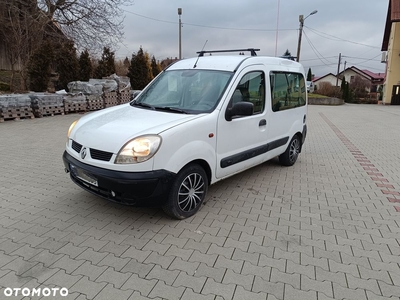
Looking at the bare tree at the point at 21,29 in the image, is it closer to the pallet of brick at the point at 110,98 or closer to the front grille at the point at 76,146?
the pallet of brick at the point at 110,98

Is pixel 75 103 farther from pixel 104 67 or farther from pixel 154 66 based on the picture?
pixel 154 66

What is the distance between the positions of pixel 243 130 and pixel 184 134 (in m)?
1.14

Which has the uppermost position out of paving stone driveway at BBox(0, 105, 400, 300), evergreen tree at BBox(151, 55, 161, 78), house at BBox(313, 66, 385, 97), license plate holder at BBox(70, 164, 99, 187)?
house at BBox(313, 66, 385, 97)

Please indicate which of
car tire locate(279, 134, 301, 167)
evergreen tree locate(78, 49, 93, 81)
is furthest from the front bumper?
evergreen tree locate(78, 49, 93, 81)

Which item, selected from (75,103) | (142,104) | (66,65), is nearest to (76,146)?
(142,104)

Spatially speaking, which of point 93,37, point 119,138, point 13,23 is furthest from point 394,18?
point 119,138

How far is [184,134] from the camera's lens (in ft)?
10.1

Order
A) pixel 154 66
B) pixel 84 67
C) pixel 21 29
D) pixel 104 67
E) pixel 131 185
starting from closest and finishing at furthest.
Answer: pixel 131 185, pixel 21 29, pixel 84 67, pixel 104 67, pixel 154 66

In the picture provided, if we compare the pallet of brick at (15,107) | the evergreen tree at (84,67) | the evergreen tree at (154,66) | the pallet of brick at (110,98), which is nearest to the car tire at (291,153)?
the pallet of brick at (15,107)

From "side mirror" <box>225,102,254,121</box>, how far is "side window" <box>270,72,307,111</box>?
123 cm

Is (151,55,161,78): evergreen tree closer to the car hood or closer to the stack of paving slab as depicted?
the stack of paving slab

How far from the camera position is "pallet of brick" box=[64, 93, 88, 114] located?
12.6 meters

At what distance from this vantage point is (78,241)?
9.41 feet

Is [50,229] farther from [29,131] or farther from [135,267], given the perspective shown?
[29,131]
